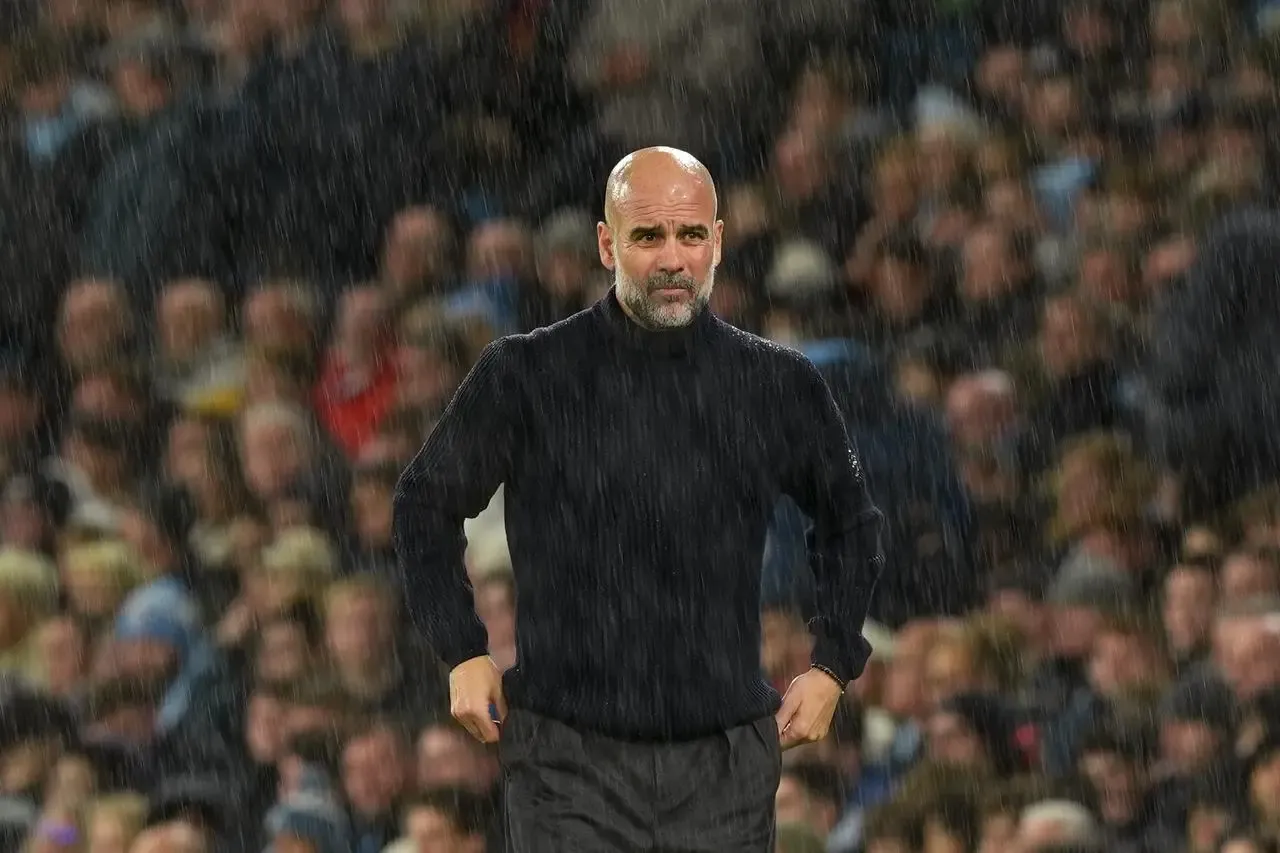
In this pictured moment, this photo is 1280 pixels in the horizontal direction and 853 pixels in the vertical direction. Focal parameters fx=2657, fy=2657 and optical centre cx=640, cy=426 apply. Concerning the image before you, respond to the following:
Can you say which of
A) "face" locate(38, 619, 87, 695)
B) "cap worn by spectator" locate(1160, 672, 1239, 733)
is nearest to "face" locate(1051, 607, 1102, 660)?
"cap worn by spectator" locate(1160, 672, 1239, 733)

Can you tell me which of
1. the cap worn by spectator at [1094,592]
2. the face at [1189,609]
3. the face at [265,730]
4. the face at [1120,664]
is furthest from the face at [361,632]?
the face at [1189,609]

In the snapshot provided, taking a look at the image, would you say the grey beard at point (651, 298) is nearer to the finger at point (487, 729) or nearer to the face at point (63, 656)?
the finger at point (487, 729)

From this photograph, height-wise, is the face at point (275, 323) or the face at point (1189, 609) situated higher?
the face at point (275, 323)

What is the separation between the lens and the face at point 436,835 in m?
5.27

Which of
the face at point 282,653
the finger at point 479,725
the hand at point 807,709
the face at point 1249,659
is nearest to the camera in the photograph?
the finger at point 479,725

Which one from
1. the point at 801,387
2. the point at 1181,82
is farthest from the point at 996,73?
the point at 801,387

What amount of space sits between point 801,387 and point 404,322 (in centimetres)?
294

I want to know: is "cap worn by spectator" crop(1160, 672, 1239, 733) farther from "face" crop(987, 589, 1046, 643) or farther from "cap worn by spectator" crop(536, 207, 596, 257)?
"cap worn by spectator" crop(536, 207, 596, 257)

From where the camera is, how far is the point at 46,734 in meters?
5.98

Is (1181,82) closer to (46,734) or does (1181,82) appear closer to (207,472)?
(207,472)

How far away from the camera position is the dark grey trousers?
3162 millimetres

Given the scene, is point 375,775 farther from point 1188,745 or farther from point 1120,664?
point 1188,745

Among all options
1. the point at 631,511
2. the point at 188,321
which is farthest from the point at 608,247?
the point at 188,321

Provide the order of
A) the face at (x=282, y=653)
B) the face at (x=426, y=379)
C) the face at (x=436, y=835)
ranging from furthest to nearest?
the face at (x=426, y=379) → the face at (x=282, y=653) → the face at (x=436, y=835)
